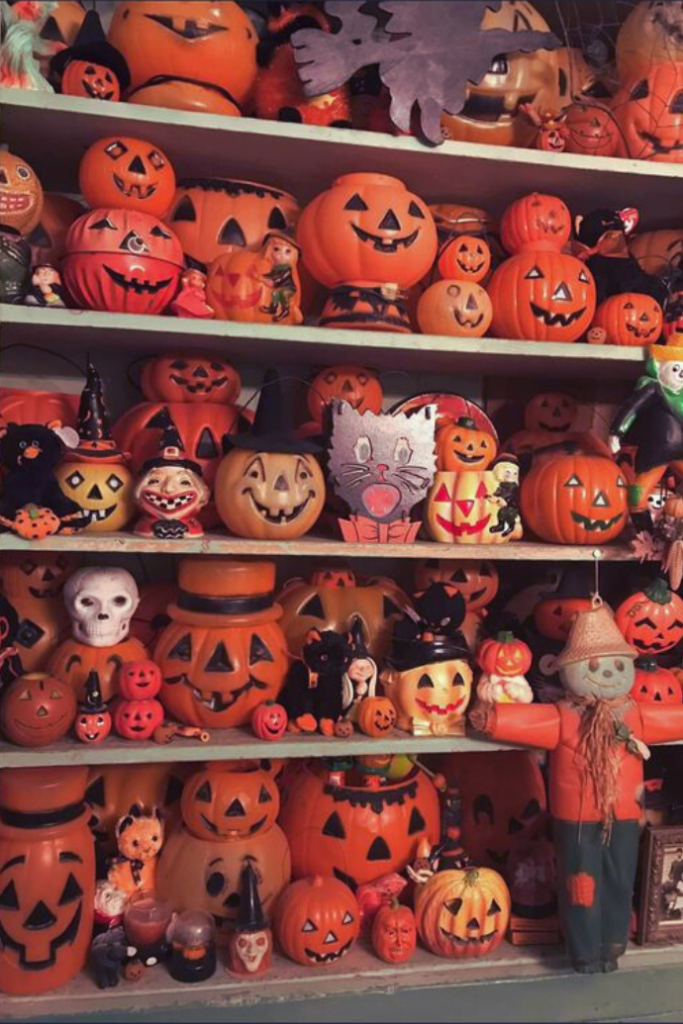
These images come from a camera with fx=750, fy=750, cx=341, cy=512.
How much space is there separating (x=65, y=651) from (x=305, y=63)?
172 cm

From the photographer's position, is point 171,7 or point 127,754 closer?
point 127,754

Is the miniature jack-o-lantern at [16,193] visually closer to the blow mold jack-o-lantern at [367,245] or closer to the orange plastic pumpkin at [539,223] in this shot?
the blow mold jack-o-lantern at [367,245]

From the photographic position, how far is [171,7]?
2.05m

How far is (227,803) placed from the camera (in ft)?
6.74

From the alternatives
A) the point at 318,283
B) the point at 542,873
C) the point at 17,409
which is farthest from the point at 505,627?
the point at 17,409

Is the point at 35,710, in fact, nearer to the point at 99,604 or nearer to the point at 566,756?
the point at 99,604

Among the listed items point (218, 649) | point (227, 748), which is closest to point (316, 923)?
point (227, 748)

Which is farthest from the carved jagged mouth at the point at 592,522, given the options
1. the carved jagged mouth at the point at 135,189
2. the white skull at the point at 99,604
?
the carved jagged mouth at the point at 135,189

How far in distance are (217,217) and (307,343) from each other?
48 cm

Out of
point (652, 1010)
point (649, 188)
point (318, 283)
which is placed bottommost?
point (652, 1010)

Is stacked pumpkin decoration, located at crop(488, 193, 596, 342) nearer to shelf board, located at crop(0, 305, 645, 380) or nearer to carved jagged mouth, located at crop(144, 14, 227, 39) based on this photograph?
shelf board, located at crop(0, 305, 645, 380)

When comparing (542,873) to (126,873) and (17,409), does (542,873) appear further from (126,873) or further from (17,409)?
(17,409)

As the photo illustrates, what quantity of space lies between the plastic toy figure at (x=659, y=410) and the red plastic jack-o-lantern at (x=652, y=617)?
249mm

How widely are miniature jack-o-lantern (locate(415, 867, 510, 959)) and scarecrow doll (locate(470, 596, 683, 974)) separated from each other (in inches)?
7.1
